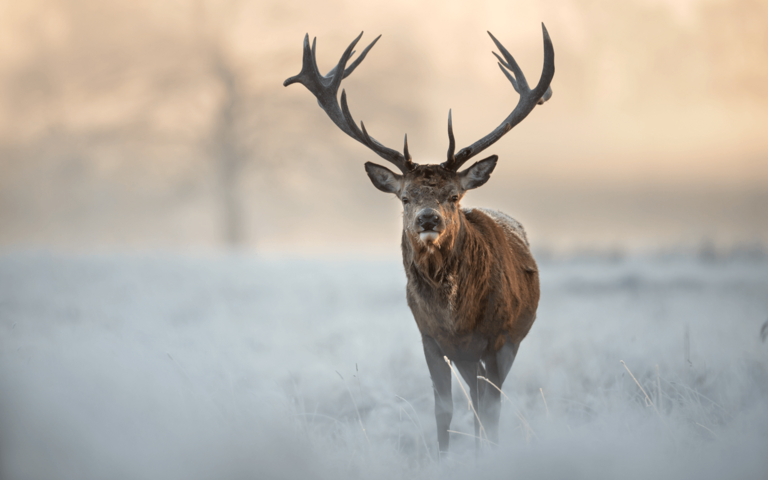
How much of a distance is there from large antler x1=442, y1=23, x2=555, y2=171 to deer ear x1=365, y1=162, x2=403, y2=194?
0.43 meters

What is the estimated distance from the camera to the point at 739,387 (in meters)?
5.71

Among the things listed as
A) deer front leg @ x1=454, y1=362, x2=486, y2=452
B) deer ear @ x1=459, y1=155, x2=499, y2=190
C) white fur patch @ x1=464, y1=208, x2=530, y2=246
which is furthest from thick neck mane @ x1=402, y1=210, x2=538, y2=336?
white fur patch @ x1=464, y1=208, x2=530, y2=246

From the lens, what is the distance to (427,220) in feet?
13.4

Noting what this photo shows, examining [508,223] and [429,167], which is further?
[508,223]

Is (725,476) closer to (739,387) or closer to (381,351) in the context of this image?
(739,387)

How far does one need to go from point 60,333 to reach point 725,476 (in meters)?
6.86

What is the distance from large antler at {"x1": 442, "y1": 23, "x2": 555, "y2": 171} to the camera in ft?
15.5

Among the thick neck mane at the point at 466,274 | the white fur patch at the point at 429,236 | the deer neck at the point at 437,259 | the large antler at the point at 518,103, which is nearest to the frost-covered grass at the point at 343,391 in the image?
the thick neck mane at the point at 466,274

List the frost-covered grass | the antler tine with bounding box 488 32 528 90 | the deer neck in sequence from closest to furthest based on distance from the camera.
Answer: the frost-covered grass < the deer neck < the antler tine with bounding box 488 32 528 90

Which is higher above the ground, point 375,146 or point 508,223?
point 375,146

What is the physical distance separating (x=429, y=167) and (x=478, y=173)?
45 cm

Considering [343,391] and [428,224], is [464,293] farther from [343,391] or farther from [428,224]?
[343,391]

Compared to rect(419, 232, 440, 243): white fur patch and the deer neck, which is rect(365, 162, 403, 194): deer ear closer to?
the deer neck

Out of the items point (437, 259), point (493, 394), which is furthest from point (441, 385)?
point (437, 259)
